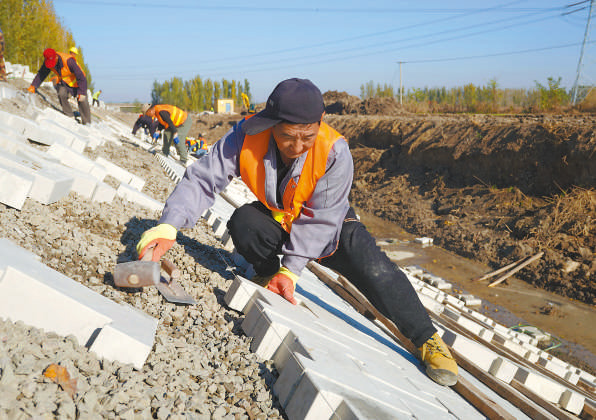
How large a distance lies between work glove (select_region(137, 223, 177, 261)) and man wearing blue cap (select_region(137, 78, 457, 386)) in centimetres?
10

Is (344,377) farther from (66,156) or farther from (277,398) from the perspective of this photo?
(66,156)

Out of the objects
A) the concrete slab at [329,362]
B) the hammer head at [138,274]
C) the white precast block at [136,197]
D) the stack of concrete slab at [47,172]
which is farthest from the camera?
the white precast block at [136,197]

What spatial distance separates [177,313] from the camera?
205 cm

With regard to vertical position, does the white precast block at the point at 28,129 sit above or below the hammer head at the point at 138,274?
below

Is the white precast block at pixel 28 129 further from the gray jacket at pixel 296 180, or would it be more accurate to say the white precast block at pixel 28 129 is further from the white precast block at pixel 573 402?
the white precast block at pixel 573 402

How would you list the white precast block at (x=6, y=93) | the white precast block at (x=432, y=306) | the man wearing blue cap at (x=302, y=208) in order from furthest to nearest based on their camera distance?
the white precast block at (x=6, y=93) < the white precast block at (x=432, y=306) < the man wearing blue cap at (x=302, y=208)

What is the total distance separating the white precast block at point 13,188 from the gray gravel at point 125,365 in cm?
6

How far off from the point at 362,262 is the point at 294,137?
33.5 inches

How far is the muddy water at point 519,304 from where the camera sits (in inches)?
233

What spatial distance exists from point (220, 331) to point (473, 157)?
1167 cm

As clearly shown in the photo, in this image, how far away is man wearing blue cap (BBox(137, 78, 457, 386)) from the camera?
2348mm

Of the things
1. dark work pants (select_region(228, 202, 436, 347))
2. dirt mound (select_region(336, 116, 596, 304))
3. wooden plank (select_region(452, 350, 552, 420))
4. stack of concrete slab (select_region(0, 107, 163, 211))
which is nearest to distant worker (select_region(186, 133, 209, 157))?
dirt mound (select_region(336, 116, 596, 304))

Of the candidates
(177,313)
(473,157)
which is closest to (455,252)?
(473,157)

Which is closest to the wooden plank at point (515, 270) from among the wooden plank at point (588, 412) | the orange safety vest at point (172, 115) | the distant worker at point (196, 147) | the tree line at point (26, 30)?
the wooden plank at point (588, 412)
